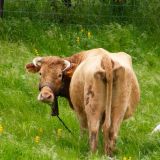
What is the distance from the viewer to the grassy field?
7.81 meters

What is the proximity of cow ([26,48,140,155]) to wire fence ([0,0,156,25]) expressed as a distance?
6.53m

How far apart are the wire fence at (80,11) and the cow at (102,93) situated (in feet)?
21.4

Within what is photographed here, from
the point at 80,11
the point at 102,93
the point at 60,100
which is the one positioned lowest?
the point at 60,100

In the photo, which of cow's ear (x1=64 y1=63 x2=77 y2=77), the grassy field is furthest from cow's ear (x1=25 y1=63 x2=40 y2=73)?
the grassy field

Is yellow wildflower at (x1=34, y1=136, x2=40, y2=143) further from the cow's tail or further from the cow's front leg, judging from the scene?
the cow's tail

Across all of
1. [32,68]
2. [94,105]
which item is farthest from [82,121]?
[32,68]

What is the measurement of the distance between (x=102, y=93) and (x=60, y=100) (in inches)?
123

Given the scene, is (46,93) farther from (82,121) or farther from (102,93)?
(102,93)

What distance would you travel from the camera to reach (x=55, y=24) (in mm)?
14609

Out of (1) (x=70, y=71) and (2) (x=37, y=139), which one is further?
(1) (x=70, y=71)

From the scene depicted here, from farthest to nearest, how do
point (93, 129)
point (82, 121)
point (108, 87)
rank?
1. point (82, 121)
2. point (93, 129)
3. point (108, 87)

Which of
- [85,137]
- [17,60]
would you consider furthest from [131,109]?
[17,60]

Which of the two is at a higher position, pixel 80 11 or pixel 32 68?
pixel 32 68

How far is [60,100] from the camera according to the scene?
10727mm
